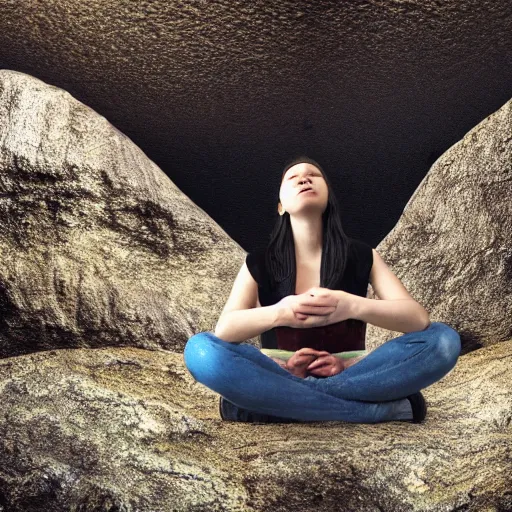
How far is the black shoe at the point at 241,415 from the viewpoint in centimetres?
156

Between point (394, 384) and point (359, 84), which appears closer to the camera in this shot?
point (394, 384)

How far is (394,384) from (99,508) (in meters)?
0.52

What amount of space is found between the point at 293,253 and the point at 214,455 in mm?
395

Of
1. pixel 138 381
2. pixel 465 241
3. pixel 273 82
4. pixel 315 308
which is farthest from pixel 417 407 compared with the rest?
pixel 273 82

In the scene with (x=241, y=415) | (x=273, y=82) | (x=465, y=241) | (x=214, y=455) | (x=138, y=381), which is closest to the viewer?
(x=214, y=455)

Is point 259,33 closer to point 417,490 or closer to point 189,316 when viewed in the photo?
point 189,316

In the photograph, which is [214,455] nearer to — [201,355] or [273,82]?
[201,355]

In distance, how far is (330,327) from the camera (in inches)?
60.8

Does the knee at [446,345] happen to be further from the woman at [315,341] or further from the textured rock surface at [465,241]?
the textured rock surface at [465,241]

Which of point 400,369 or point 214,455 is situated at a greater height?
point 400,369

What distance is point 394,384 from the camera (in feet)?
4.93

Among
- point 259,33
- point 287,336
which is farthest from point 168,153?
point 287,336

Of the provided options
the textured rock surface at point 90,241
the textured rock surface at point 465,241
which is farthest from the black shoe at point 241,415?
the textured rock surface at point 465,241

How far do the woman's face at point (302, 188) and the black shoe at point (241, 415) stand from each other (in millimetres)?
365
